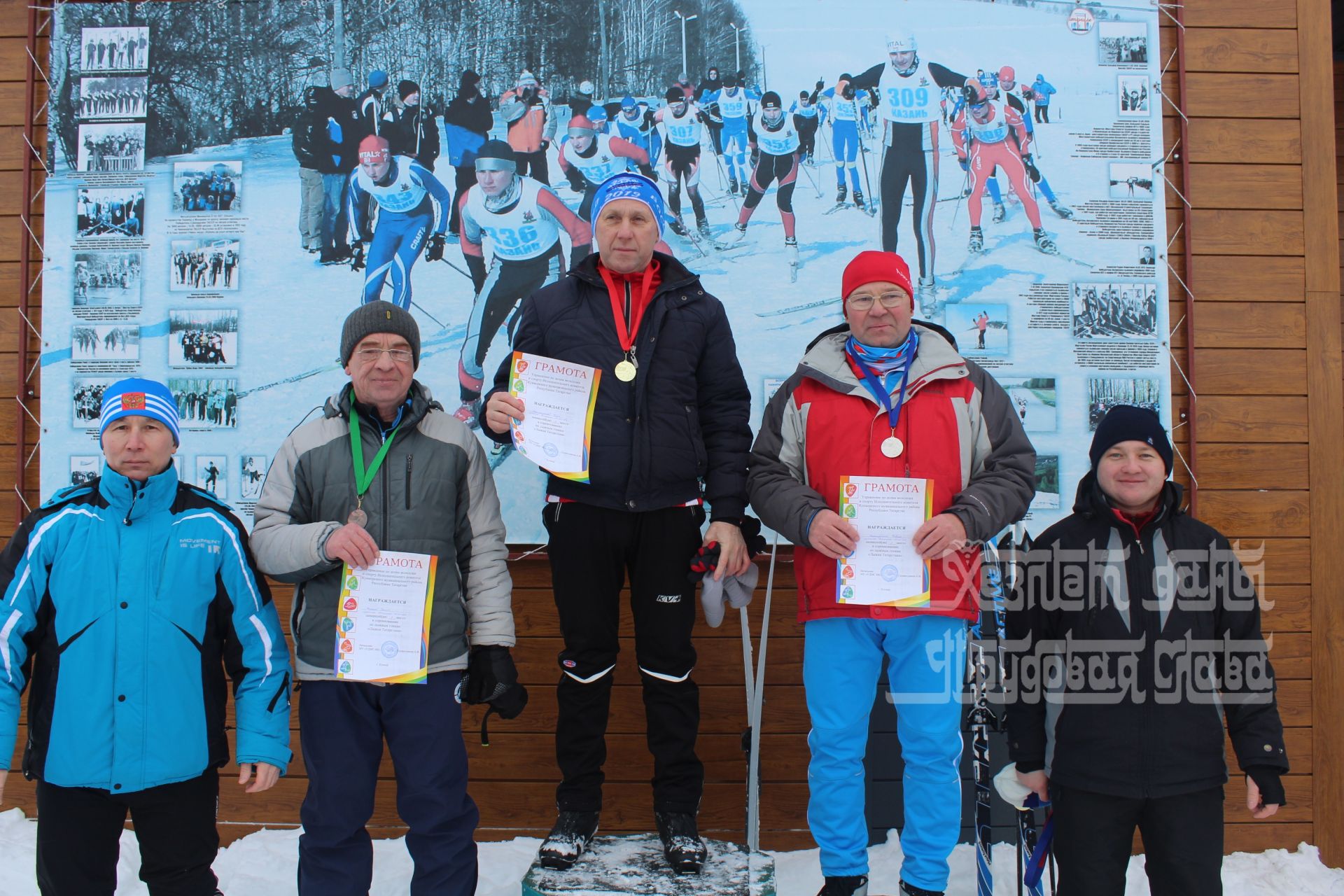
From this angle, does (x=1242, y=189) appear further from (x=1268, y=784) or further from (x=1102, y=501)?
(x=1268, y=784)

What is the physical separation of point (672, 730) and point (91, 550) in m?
1.61

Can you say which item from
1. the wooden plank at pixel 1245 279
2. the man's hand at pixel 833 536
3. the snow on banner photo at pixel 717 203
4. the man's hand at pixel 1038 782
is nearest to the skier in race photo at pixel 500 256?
the snow on banner photo at pixel 717 203

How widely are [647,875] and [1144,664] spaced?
4.69ft

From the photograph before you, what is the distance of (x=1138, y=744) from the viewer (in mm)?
2188

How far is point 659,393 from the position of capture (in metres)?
2.58

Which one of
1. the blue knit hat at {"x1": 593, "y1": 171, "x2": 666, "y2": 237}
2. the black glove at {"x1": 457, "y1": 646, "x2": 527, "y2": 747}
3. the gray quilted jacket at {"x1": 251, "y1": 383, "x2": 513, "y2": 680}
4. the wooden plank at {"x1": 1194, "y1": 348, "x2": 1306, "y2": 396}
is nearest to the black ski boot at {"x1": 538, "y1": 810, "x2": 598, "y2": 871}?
the black glove at {"x1": 457, "y1": 646, "x2": 527, "y2": 747}

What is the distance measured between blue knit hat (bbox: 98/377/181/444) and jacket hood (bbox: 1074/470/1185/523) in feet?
8.18

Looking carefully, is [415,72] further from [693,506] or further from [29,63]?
[693,506]

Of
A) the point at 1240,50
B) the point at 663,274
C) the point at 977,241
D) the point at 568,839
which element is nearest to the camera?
the point at 568,839

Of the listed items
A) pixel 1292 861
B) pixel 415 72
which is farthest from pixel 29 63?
pixel 1292 861

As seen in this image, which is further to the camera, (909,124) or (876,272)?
(909,124)

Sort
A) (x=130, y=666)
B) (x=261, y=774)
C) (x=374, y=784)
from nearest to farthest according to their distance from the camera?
(x=130, y=666), (x=261, y=774), (x=374, y=784)

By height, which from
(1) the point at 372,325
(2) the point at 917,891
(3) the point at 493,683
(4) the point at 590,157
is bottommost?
(2) the point at 917,891

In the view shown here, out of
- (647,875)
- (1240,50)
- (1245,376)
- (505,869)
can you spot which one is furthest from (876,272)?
(505,869)
